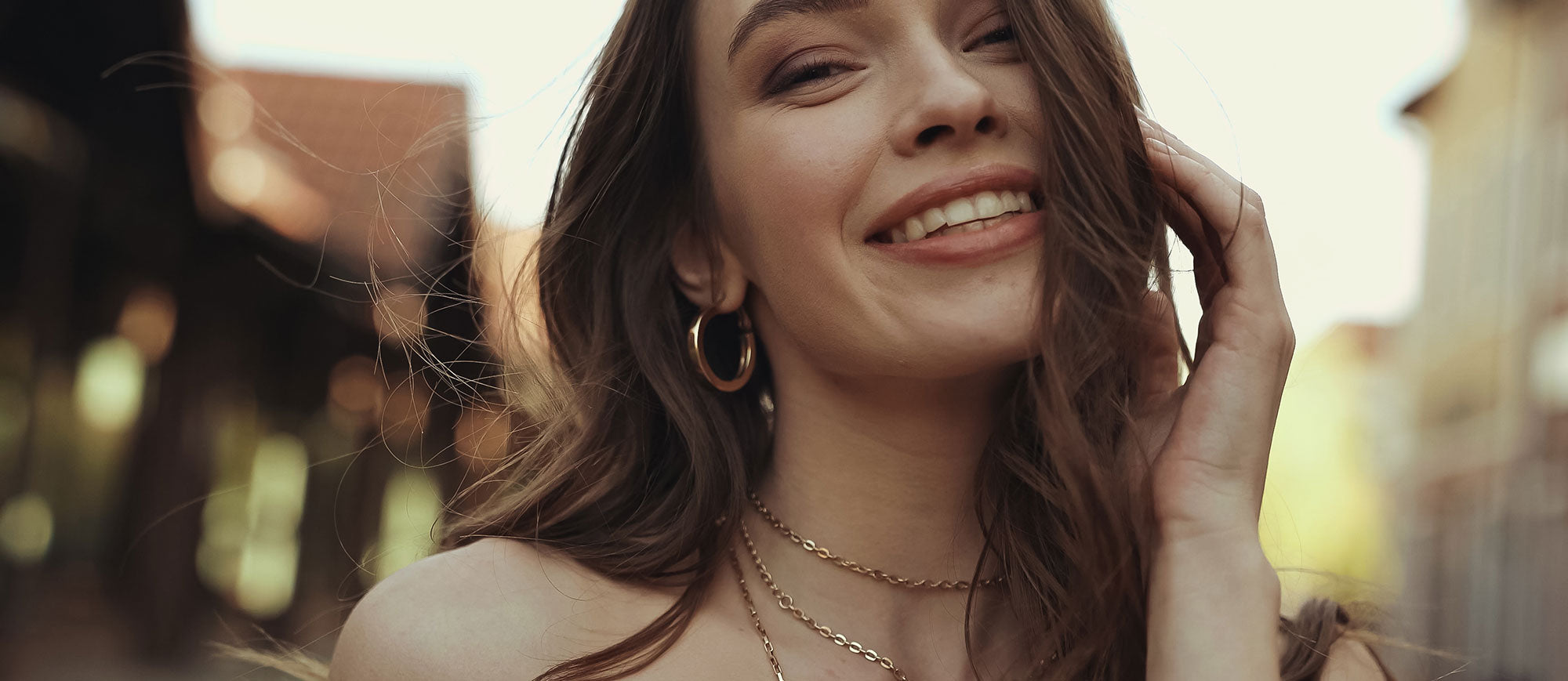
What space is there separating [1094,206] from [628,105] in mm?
988

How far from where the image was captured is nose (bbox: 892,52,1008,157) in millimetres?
1949

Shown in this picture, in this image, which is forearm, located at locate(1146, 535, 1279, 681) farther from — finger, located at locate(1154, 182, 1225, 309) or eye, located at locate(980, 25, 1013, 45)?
eye, located at locate(980, 25, 1013, 45)

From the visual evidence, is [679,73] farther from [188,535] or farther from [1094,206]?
[188,535]

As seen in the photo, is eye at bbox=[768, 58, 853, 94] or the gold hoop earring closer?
eye at bbox=[768, 58, 853, 94]

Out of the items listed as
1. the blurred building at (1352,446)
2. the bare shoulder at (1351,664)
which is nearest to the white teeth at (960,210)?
the bare shoulder at (1351,664)

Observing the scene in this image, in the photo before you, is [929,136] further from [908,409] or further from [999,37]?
[908,409]

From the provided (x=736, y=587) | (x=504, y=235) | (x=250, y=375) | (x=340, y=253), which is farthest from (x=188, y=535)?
(x=736, y=587)

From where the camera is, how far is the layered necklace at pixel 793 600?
2123 millimetres

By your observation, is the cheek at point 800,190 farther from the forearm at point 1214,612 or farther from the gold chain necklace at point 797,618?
the forearm at point 1214,612

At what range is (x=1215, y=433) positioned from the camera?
1.92 metres

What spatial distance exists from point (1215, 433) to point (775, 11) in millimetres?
1000

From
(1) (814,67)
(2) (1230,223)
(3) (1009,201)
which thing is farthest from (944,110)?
(2) (1230,223)

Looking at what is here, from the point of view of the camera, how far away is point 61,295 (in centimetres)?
821


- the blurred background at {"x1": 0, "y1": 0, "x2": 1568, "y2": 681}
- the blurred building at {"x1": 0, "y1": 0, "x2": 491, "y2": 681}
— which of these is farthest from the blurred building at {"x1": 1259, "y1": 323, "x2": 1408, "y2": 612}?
the blurred building at {"x1": 0, "y1": 0, "x2": 491, "y2": 681}
